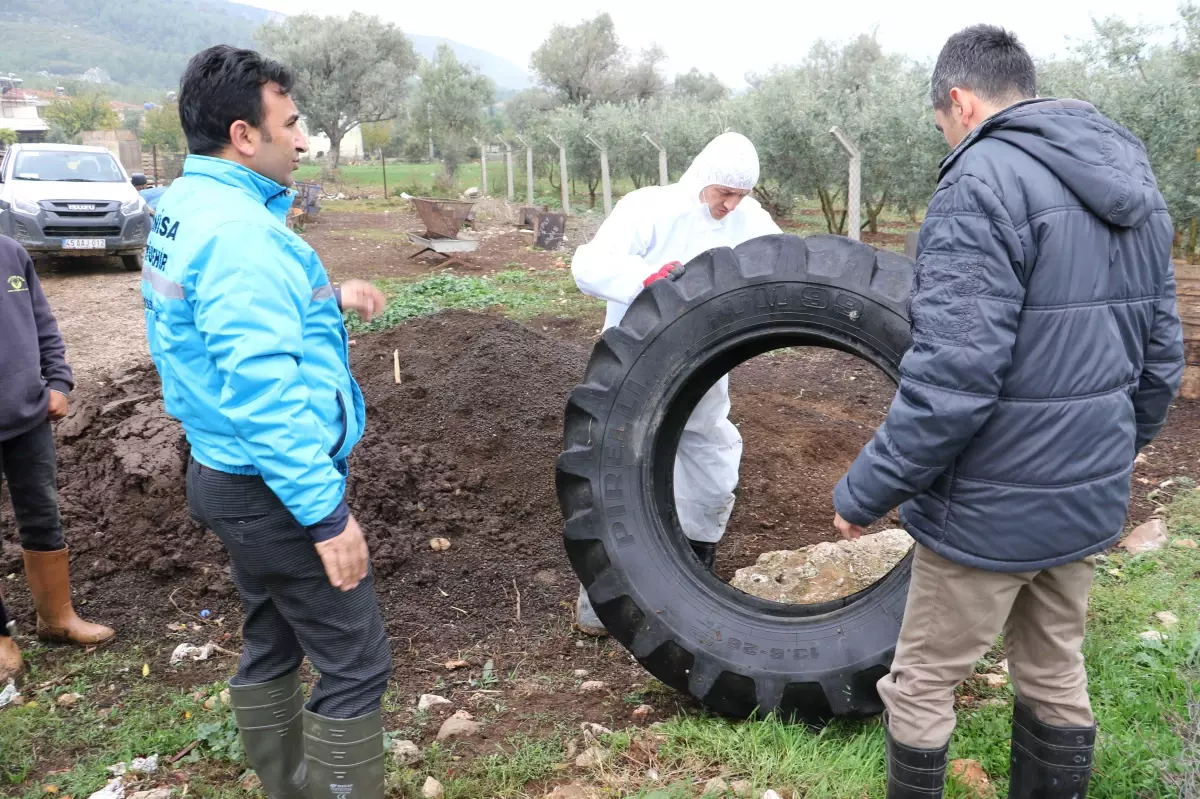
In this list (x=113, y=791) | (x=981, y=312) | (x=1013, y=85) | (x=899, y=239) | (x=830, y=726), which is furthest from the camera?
(x=899, y=239)

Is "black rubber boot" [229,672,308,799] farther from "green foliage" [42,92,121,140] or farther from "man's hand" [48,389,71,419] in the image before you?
"green foliage" [42,92,121,140]

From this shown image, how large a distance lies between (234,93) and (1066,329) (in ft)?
6.49

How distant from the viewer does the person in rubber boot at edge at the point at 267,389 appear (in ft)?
6.48

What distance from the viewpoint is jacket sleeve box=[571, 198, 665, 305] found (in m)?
3.66

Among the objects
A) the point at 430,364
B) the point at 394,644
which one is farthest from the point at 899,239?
the point at 394,644

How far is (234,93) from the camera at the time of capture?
2115mm

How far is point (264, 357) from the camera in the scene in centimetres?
196

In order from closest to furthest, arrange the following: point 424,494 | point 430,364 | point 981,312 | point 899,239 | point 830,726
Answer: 1. point 981,312
2. point 830,726
3. point 424,494
4. point 430,364
5. point 899,239

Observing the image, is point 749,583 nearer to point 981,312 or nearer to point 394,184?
point 981,312

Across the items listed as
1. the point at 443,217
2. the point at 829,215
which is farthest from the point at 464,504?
the point at 829,215

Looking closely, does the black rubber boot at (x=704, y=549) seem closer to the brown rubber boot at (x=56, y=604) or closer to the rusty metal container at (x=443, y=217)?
the brown rubber boot at (x=56, y=604)

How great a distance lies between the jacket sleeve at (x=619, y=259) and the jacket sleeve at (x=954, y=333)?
169 cm

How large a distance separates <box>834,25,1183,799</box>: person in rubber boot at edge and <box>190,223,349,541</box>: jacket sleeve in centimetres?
128

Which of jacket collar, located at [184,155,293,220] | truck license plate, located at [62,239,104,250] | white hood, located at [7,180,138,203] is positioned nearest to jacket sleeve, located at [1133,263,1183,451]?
jacket collar, located at [184,155,293,220]
